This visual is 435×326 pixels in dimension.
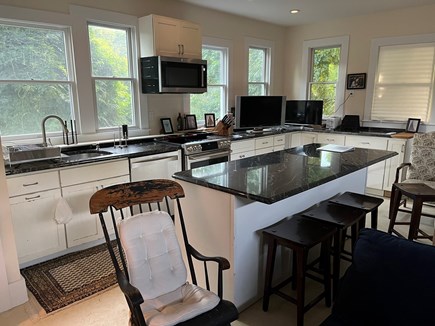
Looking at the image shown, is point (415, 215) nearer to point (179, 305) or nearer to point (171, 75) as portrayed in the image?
point (179, 305)

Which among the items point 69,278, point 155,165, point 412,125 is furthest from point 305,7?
point 69,278

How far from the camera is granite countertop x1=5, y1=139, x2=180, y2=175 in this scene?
2652mm

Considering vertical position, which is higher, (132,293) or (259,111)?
(259,111)

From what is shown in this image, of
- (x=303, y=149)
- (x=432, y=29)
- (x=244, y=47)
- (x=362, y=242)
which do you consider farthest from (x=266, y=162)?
(x=432, y=29)

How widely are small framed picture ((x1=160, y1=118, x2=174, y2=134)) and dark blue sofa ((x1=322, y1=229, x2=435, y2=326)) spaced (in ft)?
10.4

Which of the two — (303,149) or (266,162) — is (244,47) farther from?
(266,162)

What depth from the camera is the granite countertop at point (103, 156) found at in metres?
2.65

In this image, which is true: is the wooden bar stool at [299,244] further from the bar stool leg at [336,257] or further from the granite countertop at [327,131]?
the granite countertop at [327,131]

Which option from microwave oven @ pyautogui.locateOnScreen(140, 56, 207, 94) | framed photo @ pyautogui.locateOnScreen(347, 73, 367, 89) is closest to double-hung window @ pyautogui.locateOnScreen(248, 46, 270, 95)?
framed photo @ pyautogui.locateOnScreen(347, 73, 367, 89)

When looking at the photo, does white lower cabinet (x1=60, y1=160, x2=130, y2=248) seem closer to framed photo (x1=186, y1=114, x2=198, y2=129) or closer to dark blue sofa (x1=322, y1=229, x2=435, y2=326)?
framed photo (x1=186, y1=114, x2=198, y2=129)

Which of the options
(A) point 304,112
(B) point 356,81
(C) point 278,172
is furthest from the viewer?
(A) point 304,112

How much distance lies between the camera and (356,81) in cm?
519

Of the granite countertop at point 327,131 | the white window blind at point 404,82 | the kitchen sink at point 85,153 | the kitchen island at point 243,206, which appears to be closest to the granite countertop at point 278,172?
the kitchen island at point 243,206

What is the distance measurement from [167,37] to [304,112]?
2.81 m
